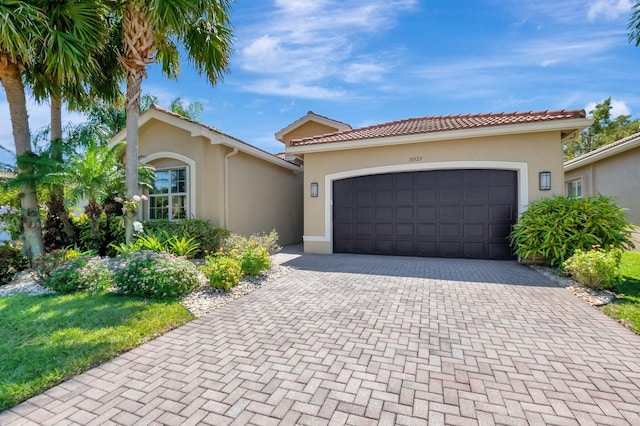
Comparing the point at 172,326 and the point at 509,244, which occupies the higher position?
the point at 509,244

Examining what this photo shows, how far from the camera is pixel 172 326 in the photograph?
14.3 ft

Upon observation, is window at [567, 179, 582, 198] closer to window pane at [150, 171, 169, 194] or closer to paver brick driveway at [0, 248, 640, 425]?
paver brick driveway at [0, 248, 640, 425]

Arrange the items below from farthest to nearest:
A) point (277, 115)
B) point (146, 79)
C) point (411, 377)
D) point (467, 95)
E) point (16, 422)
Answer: point (277, 115) < point (467, 95) < point (146, 79) < point (411, 377) < point (16, 422)

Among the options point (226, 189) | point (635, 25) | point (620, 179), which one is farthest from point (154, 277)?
point (620, 179)

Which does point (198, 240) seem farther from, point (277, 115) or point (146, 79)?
point (277, 115)

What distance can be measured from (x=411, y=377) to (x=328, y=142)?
28.4 ft

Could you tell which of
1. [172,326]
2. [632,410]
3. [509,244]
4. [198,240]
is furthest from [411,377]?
[198,240]

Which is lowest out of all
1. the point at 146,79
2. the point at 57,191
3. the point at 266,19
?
the point at 57,191

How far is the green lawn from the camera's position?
4307 millimetres

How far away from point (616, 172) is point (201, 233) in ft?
55.8

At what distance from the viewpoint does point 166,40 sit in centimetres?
898

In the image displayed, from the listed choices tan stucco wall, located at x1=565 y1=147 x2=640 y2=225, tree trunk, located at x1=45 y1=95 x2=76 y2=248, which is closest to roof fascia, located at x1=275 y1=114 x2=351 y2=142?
tree trunk, located at x1=45 y1=95 x2=76 y2=248

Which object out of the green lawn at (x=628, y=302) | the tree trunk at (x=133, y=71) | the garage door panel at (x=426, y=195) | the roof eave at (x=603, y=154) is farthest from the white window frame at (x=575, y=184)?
the tree trunk at (x=133, y=71)

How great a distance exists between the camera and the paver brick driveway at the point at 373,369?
2.46m
